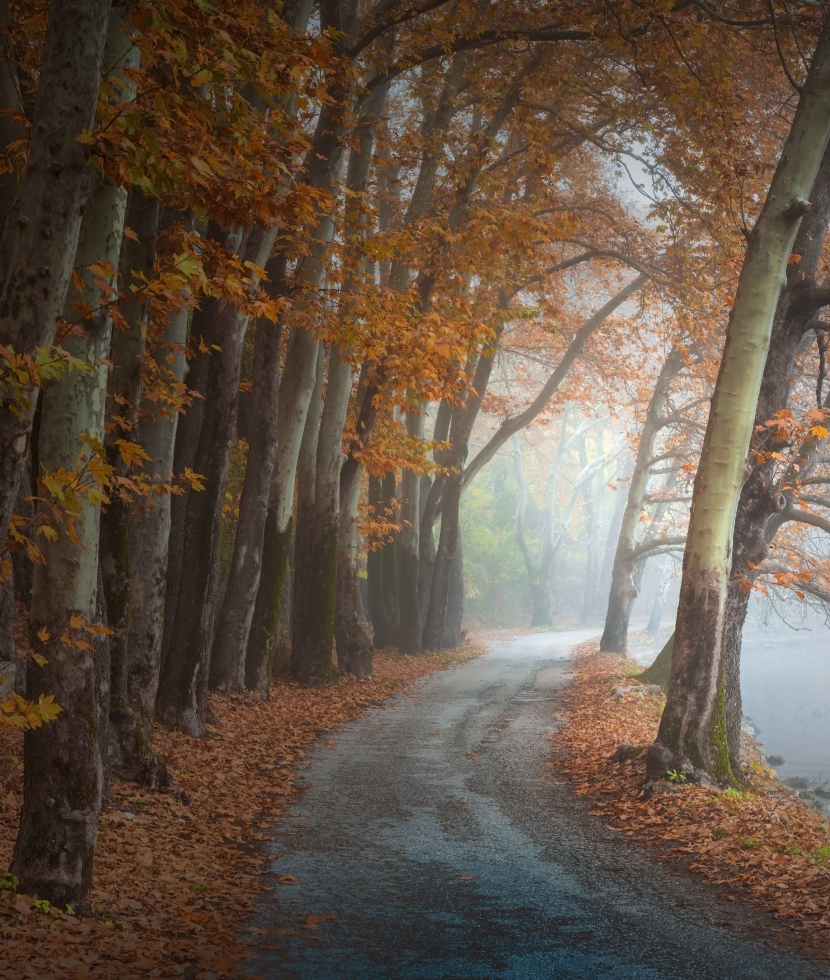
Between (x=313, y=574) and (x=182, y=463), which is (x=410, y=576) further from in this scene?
(x=182, y=463)

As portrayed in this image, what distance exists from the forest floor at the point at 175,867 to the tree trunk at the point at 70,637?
9.2 inches

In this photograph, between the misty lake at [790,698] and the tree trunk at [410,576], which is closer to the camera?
the misty lake at [790,698]

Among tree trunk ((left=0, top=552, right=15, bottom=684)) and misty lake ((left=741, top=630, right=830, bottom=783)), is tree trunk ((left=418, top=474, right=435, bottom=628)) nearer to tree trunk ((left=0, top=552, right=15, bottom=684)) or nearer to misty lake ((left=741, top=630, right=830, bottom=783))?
misty lake ((left=741, top=630, right=830, bottom=783))

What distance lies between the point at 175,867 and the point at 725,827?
428 cm

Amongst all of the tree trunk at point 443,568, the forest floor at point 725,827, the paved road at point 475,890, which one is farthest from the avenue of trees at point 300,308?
the paved road at point 475,890

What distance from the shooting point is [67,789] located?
4984mm

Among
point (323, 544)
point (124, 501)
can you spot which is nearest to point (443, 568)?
point (323, 544)

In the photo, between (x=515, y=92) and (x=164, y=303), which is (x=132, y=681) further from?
(x=515, y=92)

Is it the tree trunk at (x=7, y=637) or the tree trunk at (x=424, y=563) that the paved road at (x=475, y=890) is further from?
the tree trunk at (x=424, y=563)

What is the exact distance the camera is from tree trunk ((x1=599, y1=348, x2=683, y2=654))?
73.4 feet

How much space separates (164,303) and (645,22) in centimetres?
842

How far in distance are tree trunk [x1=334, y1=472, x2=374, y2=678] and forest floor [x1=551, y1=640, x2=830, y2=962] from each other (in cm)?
554

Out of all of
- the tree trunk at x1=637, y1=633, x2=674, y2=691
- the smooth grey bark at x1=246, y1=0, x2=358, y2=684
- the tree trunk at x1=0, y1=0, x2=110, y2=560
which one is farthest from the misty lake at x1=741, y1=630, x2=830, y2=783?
the tree trunk at x1=0, y1=0, x2=110, y2=560

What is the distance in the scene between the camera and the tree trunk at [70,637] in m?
4.84
